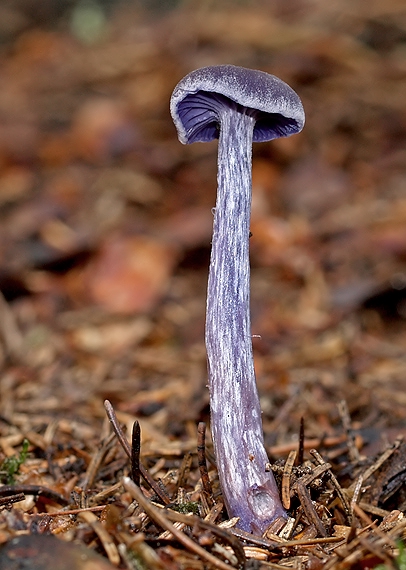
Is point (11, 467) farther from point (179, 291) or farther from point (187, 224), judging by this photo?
point (187, 224)

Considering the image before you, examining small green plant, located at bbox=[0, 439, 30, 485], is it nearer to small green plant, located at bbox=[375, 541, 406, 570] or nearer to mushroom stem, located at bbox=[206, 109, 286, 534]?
mushroom stem, located at bbox=[206, 109, 286, 534]

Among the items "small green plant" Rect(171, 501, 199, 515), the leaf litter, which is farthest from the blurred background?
"small green plant" Rect(171, 501, 199, 515)

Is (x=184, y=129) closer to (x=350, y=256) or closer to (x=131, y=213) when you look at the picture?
(x=350, y=256)

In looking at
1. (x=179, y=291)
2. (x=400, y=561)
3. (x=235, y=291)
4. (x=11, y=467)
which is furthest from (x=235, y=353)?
(x=179, y=291)

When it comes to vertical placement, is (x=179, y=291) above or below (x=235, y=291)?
above

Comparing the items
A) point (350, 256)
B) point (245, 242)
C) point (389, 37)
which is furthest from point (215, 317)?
point (389, 37)

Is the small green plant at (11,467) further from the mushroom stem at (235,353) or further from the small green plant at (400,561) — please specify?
the small green plant at (400,561)
